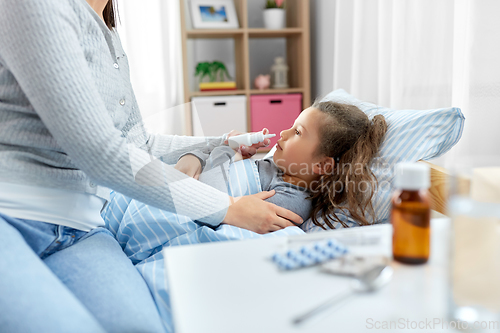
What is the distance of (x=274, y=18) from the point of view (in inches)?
109

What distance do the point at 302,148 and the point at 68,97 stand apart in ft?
2.31

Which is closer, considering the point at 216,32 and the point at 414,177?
the point at 414,177

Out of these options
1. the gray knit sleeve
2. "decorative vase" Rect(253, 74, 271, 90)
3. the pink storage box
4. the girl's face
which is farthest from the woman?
"decorative vase" Rect(253, 74, 271, 90)

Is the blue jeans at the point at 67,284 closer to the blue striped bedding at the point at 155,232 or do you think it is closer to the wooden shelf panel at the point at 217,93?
the blue striped bedding at the point at 155,232

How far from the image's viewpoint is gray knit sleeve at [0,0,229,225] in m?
0.68

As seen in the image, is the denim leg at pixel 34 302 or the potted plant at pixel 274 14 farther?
the potted plant at pixel 274 14

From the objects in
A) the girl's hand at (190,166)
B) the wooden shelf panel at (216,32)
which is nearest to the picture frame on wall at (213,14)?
the wooden shelf panel at (216,32)

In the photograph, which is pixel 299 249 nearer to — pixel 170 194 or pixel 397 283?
pixel 397 283

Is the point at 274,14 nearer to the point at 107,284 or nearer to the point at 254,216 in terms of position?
the point at 254,216

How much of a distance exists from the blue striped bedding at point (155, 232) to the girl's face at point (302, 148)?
0.18 m

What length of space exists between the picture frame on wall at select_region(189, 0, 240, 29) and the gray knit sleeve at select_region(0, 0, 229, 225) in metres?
2.06

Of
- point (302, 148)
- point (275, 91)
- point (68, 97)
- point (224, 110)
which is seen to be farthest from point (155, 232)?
point (275, 91)

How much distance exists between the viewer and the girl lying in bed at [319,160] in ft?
3.60

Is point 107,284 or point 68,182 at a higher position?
point 68,182
